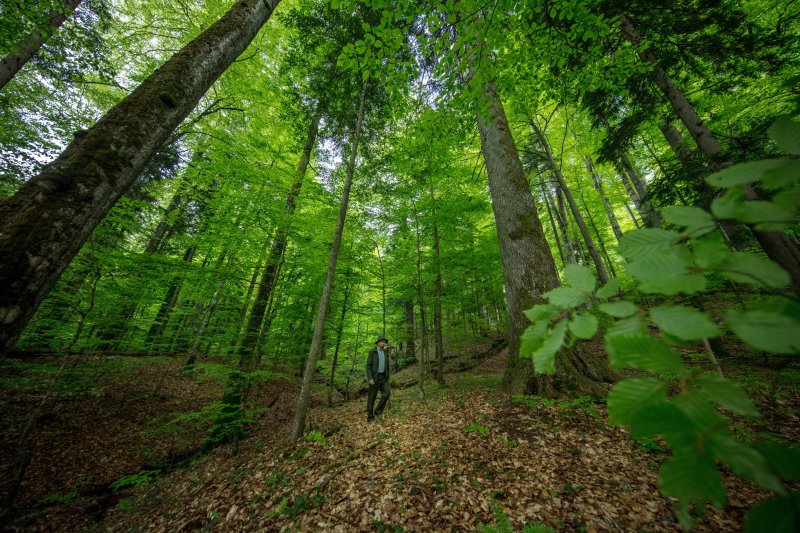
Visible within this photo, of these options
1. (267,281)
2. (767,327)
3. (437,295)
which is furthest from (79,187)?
(437,295)

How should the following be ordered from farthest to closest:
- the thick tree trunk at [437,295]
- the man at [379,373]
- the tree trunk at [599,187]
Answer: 1. the tree trunk at [599,187]
2. the thick tree trunk at [437,295]
3. the man at [379,373]

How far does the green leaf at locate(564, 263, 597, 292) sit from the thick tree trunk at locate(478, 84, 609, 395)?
399cm

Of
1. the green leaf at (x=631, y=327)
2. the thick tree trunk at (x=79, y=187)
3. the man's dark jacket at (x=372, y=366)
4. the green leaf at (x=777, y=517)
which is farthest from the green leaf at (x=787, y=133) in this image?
the man's dark jacket at (x=372, y=366)

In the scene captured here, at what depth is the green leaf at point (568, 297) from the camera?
0.99 m

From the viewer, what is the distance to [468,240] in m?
11.7

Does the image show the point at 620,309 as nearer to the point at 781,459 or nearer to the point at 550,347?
the point at 550,347

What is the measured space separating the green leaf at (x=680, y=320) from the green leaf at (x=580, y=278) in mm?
226

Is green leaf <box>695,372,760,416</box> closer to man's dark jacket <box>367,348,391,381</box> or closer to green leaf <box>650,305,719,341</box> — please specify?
green leaf <box>650,305,719,341</box>

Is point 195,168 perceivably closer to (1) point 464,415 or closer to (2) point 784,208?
(1) point 464,415

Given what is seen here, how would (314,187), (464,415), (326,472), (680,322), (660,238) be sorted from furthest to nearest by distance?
1. (314,187)
2. (464,415)
3. (326,472)
4. (660,238)
5. (680,322)

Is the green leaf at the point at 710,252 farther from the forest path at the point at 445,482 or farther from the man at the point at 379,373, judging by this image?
the man at the point at 379,373

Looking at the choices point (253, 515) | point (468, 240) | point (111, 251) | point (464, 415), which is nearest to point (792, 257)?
point (464, 415)

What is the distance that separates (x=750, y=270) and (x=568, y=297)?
1.45ft

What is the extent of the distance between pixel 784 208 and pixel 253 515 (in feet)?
18.7
